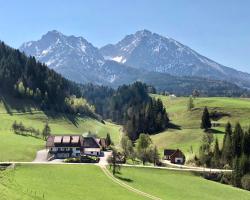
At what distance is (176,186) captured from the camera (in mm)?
Answer: 114938

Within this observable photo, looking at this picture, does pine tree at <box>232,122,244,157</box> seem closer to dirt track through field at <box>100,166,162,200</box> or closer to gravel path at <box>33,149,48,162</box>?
dirt track through field at <box>100,166,162,200</box>

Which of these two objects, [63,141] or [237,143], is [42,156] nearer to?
[63,141]

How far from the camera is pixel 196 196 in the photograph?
106875mm

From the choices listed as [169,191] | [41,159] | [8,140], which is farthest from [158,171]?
[8,140]

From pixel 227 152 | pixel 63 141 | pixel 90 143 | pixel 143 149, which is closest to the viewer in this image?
pixel 227 152

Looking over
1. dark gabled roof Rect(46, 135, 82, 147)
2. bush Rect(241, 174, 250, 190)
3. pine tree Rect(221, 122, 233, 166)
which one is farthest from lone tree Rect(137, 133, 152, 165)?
bush Rect(241, 174, 250, 190)

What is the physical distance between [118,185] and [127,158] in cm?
5061

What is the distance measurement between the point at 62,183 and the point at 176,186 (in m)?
28.8

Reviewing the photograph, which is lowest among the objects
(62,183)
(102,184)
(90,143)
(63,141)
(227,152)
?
(62,183)

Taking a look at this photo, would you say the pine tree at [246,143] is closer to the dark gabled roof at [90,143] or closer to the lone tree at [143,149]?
the lone tree at [143,149]

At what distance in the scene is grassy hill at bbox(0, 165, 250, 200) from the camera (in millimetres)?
91750

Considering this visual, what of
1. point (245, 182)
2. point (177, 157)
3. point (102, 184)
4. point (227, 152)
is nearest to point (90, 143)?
point (177, 157)

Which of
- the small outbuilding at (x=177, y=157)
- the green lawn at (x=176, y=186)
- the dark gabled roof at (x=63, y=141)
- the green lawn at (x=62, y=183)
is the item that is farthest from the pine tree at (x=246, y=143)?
the green lawn at (x=62, y=183)

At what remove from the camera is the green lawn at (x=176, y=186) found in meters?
107
